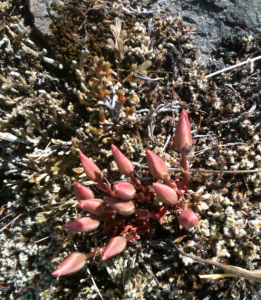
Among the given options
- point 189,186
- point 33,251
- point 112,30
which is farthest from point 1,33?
point 189,186

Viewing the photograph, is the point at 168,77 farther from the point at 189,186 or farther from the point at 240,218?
the point at 240,218

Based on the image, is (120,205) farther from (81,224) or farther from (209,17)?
(209,17)

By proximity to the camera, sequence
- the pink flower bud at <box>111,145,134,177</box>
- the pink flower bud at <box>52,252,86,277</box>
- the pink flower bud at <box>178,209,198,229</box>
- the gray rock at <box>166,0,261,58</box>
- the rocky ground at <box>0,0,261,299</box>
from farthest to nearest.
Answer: the gray rock at <box>166,0,261,58</box> → the rocky ground at <box>0,0,261,299</box> → the pink flower bud at <box>111,145,134,177</box> → the pink flower bud at <box>178,209,198,229</box> → the pink flower bud at <box>52,252,86,277</box>

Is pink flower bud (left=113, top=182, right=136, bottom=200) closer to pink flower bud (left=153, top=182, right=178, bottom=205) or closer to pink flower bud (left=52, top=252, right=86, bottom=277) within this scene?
pink flower bud (left=153, top=182, right=178, bottom=205)

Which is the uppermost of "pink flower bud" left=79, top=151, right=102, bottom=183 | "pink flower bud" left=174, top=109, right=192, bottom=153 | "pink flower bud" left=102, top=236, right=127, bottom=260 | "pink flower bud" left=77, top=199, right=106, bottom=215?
"pink flower bud" left=174, top=109, right=192, bottom=153

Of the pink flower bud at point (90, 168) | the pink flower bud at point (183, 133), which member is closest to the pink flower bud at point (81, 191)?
the pink flower bud at point (90, 168)

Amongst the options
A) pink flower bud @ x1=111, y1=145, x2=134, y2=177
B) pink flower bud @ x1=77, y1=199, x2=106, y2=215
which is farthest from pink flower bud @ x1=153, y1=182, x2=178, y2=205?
pink flower bud @ x1=77, y1=199, x2=106, y2=215

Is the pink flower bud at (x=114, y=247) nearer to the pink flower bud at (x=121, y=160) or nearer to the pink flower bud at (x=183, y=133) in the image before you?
the pink flower bud at (x=121, y=160)
